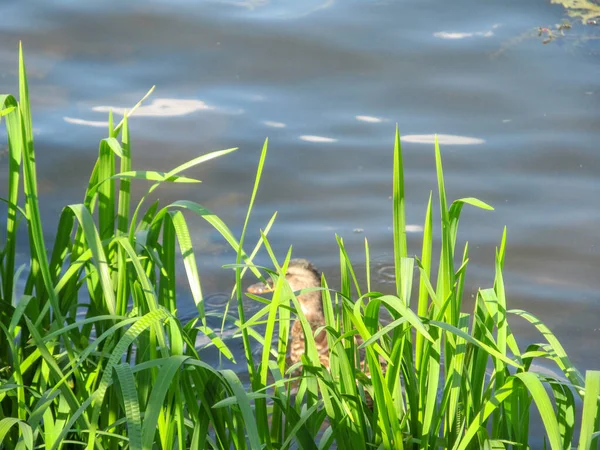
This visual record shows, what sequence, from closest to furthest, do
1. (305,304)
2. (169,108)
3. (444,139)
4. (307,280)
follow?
(307,280) < (305,304) < (444,139) < (169,108)

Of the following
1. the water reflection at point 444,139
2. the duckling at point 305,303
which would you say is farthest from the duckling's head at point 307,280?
the water reflection at point 444,139

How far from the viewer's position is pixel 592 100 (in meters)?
6.02

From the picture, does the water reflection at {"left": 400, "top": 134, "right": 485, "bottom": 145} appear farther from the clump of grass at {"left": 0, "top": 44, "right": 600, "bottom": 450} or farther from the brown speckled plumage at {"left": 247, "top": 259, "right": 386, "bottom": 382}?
the clump of grass at {"left": 0, "top": 44, "right": 600, "bottom": 450}

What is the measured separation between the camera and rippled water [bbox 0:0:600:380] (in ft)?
15.9

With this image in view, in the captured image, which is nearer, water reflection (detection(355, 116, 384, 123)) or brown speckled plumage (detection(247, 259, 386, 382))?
brown speckled plumage (detection(247, 259, 386, 382))

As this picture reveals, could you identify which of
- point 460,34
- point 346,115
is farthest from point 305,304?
point 460,34

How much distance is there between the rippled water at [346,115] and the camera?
4848 millimetres

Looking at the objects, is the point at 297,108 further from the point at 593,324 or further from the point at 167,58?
the point at 593,324

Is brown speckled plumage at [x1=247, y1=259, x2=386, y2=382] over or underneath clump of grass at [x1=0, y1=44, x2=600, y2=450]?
underneath

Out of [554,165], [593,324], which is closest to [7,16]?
[554,165]

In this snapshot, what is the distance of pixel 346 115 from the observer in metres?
5.92

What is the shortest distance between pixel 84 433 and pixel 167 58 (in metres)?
4.89

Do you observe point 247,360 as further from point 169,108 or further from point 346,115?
point 169,108

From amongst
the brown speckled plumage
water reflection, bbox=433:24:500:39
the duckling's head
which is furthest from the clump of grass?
water reflection, bbox=433:24:500:39
